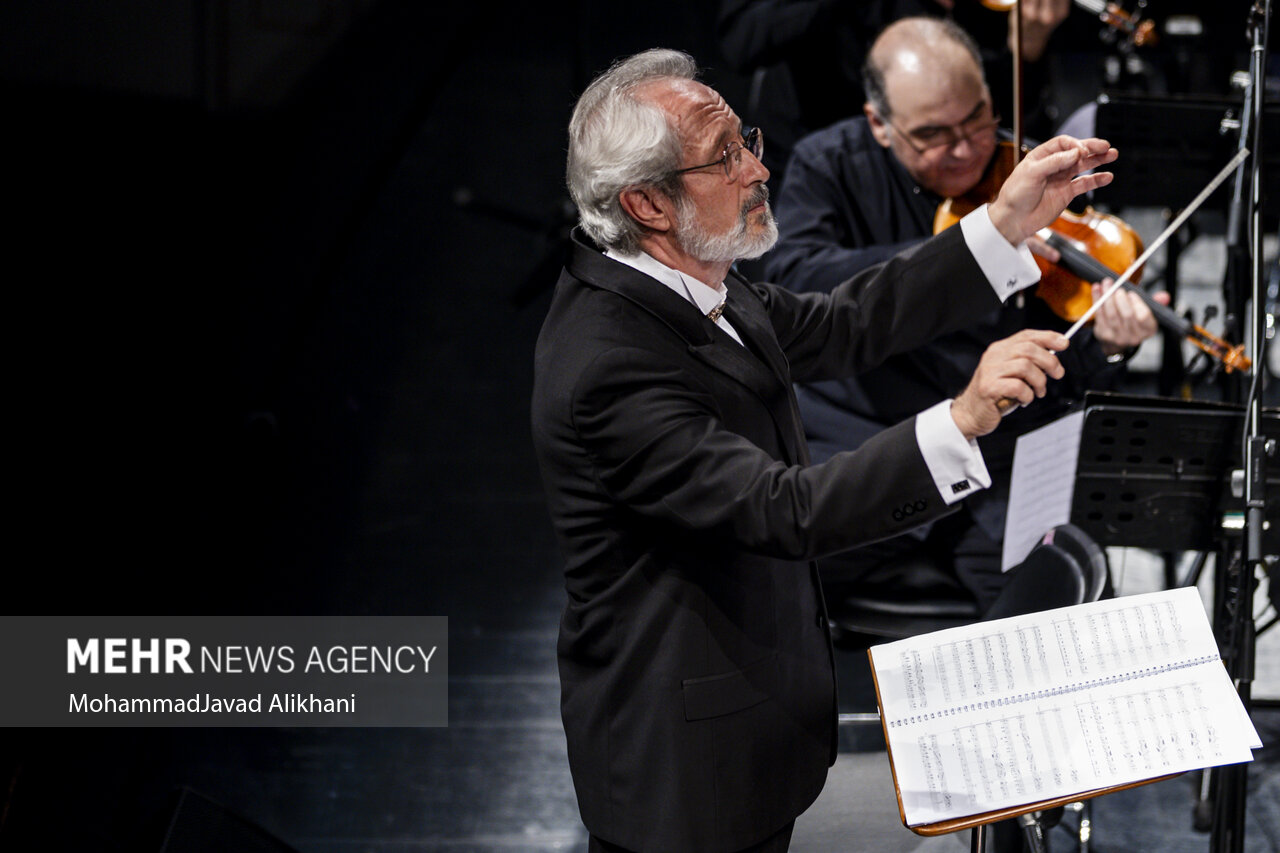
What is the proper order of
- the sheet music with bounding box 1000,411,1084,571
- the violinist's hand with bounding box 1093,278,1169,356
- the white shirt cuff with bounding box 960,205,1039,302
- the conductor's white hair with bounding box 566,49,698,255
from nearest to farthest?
1. the conductor's white hair with bounding box 566,49,698,255
2. the white shirt cuff with bounding box 960,205,1039,302
3. the sheet music with bounding box 1000,411,1084,571
4. the violinist's hand with bounding box 1093,278,1169,356

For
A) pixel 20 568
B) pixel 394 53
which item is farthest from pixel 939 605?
pixel 394 53

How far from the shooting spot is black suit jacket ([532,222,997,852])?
1.40 m

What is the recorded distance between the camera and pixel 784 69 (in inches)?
136

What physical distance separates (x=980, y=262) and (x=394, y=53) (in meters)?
4.04

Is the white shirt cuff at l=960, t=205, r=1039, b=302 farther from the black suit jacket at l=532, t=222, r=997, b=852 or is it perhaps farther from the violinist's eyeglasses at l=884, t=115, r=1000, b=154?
the violinist's eyeglasses at l=884, t=115, r=1000, b=154

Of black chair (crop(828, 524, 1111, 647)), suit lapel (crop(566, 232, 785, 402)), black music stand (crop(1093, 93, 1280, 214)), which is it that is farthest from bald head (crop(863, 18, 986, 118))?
suit lapel (crop(566, 232, 785, 402))

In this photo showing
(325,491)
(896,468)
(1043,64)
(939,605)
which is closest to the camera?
(896,468)

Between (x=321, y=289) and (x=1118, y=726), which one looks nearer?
(x=1118, y=726)

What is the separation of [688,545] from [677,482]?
0.15 metres

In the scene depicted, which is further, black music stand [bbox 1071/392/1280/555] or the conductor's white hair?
black music stand [bbox 1071/392/1280/555]

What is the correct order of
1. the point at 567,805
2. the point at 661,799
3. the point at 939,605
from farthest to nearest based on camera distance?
the point at 567,805 < the point at 939,605 < the point at 661,799

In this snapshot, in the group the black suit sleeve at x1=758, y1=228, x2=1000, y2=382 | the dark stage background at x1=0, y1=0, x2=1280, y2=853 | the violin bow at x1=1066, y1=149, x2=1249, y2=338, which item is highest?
the violin bow at x1=1066, y1=149, x2=1249, y2=338

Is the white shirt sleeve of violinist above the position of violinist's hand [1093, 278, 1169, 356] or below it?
above

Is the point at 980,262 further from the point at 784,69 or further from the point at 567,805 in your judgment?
the point at 784,69
